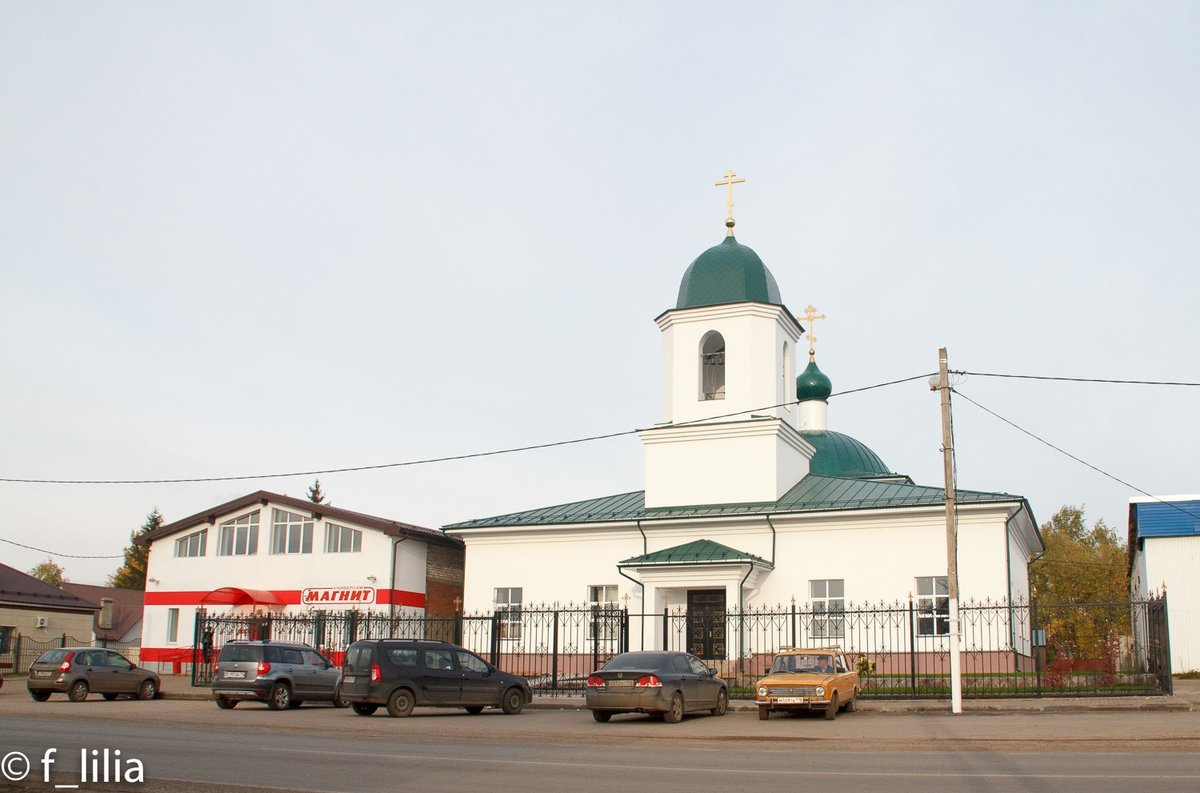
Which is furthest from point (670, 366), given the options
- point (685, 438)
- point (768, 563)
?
point (768, 563)

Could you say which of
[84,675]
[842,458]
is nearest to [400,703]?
[84,675]

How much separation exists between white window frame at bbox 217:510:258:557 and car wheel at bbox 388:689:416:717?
22.6 m

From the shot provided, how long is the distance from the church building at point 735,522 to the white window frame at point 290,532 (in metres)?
7.97

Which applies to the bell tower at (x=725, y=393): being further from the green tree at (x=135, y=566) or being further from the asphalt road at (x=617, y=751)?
the green tree at (x=135, y=566)

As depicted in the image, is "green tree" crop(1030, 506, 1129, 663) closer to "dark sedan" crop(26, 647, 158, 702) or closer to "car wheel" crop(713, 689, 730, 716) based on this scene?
"car wheel" crop(713, 689, 730, 716)

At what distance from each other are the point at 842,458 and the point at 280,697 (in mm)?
26482

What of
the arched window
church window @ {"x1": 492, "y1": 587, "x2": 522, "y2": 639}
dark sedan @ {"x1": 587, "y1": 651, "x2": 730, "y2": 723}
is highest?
the arched window

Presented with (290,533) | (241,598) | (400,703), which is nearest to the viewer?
(400,703)

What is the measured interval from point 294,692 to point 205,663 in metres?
11.8

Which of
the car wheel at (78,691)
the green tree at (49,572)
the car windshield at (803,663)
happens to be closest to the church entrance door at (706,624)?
the car windshield at (803,663)

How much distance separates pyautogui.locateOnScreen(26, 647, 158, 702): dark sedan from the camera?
26.2 m

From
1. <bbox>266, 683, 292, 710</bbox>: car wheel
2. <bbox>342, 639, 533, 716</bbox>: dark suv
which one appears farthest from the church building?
<bbox>266, 683, 292, 710</bbox>: car wheel

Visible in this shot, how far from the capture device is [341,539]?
1591 inches

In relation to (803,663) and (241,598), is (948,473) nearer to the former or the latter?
(803,663)
